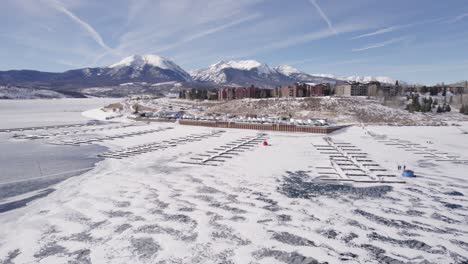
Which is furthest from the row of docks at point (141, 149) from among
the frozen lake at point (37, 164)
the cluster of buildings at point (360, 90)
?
the cluster of buildings at point (360, 90)

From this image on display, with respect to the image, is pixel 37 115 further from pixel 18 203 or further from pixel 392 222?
pixel 392 222

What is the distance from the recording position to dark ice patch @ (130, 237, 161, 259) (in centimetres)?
688

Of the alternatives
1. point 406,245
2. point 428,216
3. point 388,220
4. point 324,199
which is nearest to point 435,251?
point 406,245

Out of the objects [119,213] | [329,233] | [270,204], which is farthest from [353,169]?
[119,213]

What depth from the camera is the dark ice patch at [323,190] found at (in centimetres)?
1119

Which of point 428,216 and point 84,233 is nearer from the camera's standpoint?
point 84,233

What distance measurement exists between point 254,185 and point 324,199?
9.96 ft

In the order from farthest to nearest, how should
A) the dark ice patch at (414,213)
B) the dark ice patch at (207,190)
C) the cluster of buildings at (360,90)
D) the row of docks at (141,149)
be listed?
the cluster of buildings at (360,90), the row of docks at (141,149), the dark ice patch at (207,190), the dark ice patch at (414,213)

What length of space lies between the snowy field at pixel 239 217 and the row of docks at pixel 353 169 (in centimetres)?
46

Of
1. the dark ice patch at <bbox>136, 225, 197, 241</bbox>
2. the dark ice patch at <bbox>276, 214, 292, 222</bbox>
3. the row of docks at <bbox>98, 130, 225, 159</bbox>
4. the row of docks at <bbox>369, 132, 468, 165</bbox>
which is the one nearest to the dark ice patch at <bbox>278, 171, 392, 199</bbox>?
the dark ice patch at <bbox>276, 214, 292, 222</bbox>

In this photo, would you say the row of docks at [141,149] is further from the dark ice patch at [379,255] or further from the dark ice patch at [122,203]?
the dark ice patch at [379,255]

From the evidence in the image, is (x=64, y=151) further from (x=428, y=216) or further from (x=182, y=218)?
(x=428, y=216)

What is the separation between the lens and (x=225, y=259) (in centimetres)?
668

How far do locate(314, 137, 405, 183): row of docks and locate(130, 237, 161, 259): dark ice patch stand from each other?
877 centimetres
